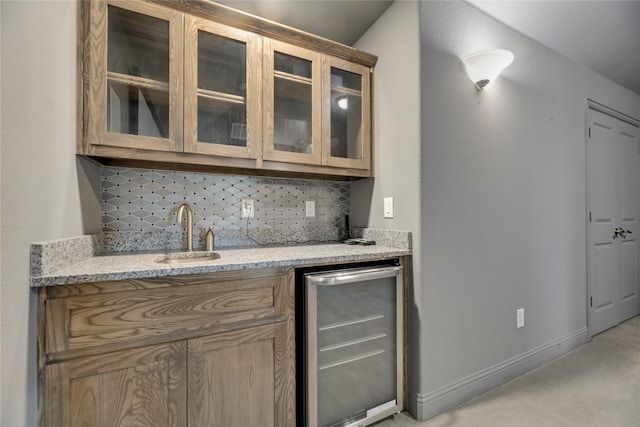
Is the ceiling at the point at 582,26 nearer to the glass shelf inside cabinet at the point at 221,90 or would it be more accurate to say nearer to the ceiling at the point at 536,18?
the ceiling at the point at 536,18

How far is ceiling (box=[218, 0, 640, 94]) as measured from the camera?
181 cm

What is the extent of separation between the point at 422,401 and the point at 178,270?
1.52m

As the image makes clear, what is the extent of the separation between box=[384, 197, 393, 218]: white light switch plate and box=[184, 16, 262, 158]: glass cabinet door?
2.96ft

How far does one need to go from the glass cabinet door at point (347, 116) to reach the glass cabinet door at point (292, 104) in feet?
0.26

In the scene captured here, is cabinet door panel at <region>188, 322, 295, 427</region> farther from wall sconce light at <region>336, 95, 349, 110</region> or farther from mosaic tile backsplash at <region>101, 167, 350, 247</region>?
wall sconce light at <region>336, 95, 349, 110</region>

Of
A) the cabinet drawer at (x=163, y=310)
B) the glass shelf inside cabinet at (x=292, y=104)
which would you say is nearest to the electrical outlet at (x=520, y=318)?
the cabinet drawer at (x=163, y=310)

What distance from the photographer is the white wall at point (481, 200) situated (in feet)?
5.42

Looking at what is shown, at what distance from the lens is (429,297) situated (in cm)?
164

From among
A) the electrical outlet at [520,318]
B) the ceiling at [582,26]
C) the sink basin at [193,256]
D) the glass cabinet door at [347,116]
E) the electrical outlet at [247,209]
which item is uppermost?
the ceiling at [582,26]

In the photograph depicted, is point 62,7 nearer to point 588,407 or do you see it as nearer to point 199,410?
point 199,410

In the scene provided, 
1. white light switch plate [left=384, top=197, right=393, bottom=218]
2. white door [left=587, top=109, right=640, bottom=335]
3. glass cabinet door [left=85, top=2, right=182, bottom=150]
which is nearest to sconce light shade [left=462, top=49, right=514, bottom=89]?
white light switch plate [left=384, top=197, right=393, bottom=218]

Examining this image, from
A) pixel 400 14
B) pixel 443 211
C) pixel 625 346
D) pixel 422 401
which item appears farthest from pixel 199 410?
pixel 625 346

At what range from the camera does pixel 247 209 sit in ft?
6.31

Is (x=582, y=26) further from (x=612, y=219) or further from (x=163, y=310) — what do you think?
(x=163, y=310)
